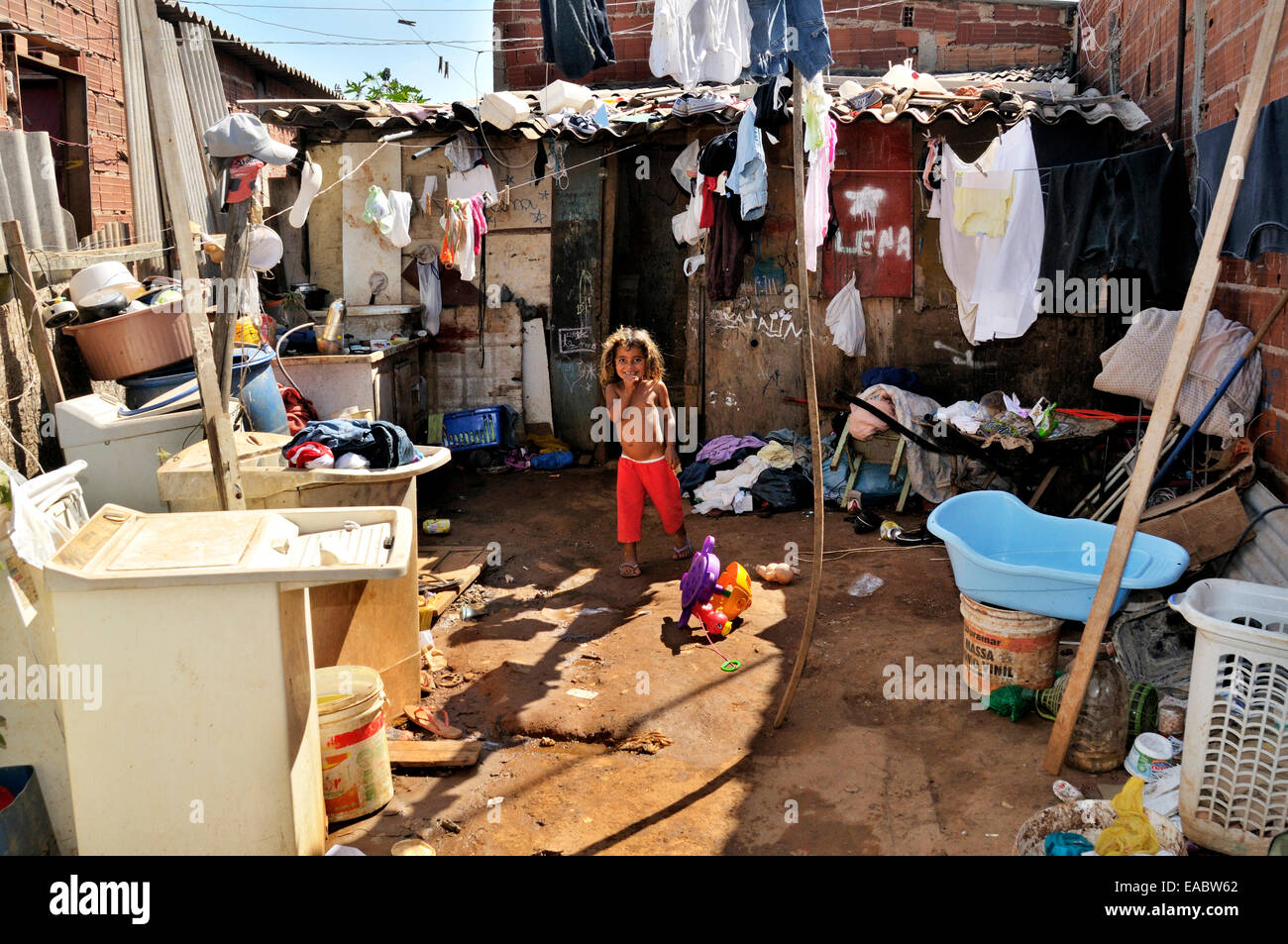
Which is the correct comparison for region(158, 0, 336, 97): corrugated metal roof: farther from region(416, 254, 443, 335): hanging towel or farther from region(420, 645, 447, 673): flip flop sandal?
region(420, 645, 447, 673): flip flop sandal

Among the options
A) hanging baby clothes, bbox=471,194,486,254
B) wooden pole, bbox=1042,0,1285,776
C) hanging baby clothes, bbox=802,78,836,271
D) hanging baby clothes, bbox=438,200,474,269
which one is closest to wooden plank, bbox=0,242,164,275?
hanging baby clothes, bbox=438,200,474,269

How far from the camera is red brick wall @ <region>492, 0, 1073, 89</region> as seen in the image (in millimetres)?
11344

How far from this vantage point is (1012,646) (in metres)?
4.41

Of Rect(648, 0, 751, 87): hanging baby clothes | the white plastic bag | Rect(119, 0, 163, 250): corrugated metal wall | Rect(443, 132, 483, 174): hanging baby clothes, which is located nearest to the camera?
Rect(648, 0, 751, 87): hanging baby clothes

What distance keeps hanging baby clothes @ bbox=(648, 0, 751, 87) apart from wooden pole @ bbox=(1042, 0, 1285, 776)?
2840 millimetres

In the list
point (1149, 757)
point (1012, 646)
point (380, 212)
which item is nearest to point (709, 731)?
point (1012, 646)

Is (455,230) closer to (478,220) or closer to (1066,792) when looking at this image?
(478,220)

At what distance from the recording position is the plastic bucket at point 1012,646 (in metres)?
4.38

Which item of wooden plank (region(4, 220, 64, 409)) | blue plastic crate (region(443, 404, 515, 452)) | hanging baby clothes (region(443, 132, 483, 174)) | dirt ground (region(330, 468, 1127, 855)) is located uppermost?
hanging baby clothes (region(443, 132, 483, 174))

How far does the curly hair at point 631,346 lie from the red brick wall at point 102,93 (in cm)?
726

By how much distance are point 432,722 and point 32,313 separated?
2853mm

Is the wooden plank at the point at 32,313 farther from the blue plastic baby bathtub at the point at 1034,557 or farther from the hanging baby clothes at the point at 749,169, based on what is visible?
the hanging baby clothes at the point at 749,169

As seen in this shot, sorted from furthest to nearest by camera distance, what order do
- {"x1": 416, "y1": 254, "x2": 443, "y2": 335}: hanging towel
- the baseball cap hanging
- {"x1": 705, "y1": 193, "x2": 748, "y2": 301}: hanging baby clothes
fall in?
{"x1": 416, "y1": 254, "x2": 443, "y2": 335}: hanging towel < {"x1": 705, "y1": 193, "x2": 748, "y2": 301}: hanging baby clothes < the baseball cap hanging

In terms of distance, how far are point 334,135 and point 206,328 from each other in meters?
6.25
